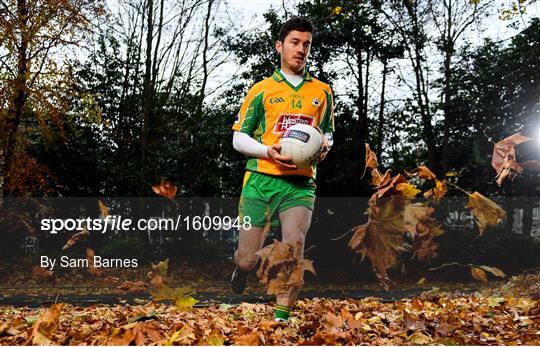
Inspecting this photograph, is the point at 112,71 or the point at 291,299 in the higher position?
the point at 112,71

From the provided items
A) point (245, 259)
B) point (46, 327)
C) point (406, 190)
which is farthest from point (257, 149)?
point (46, 327)

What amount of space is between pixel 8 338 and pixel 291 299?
2335 millimetres

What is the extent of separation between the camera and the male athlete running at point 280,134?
231 inches

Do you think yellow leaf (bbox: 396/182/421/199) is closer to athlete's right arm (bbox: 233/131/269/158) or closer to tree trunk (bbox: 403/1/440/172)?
athlete's right arm (bbox: 233/131/269/158)

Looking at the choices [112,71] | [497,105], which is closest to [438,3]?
[497,105]

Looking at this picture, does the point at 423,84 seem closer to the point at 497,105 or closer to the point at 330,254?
the point at 497,105

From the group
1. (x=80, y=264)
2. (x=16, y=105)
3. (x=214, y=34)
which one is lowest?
(x=80, y=264)

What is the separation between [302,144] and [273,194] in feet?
2.02

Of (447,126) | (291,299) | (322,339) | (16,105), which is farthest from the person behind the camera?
(447,126)

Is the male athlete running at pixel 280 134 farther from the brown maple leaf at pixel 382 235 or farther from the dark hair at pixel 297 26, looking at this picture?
the brown maple leaf at pixel 382 235

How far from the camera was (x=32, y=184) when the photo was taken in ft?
60.1

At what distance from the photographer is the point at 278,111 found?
6043mm

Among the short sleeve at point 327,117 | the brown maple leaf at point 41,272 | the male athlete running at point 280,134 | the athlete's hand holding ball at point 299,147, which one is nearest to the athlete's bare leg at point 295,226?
the male athlete running at point 280,134

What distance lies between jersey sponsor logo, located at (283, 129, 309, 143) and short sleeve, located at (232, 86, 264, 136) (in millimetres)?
494
